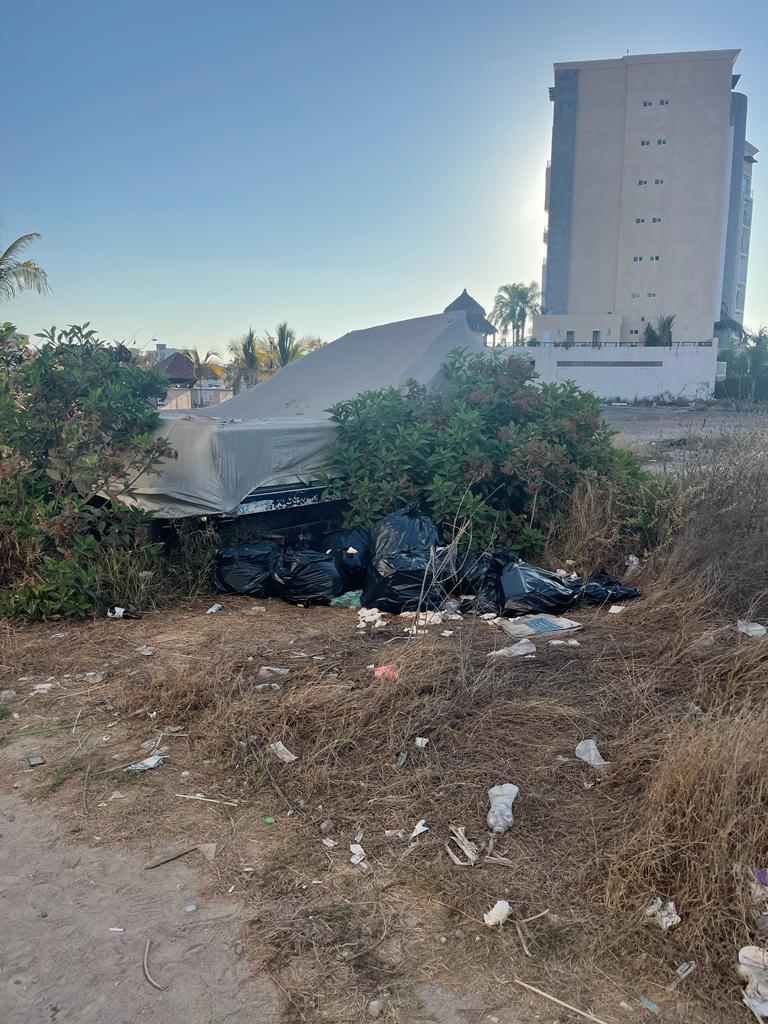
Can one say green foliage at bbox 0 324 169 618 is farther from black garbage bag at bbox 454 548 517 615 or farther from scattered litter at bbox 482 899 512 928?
scattered litter at bbox 482 899 512 928

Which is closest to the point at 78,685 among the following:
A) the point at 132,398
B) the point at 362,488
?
the point at 132,398

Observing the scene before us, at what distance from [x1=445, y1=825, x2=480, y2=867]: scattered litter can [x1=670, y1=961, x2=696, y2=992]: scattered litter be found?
2.08 ft

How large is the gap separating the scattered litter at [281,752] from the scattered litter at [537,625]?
5.94ft

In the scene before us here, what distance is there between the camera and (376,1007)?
184 cm

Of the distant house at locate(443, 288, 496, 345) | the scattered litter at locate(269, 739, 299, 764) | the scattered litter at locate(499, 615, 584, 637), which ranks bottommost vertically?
the scattered litter at locate(269, 739, 299, 764)

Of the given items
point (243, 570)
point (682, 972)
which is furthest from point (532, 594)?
point (682, 972)

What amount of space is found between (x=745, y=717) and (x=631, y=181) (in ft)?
171

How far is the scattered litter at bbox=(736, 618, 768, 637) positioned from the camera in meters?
4.05

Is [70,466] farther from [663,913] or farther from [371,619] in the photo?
[663,913]

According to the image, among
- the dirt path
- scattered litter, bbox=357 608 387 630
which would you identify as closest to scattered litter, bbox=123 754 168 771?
the dirt path

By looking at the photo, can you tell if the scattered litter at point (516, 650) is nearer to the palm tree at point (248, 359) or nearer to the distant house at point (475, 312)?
the palm tree at point (248, 359)

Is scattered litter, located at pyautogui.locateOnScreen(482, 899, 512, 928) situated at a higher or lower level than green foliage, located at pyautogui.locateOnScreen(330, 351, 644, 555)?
lower

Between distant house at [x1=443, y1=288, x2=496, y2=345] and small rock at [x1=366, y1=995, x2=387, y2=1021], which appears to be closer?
small rock at [x1=366, y1=995, x2=387, y2=1021]

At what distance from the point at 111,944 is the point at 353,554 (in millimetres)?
3658
